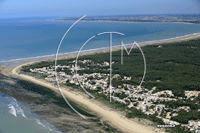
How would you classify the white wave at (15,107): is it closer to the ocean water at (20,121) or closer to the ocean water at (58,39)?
the ocean water at (20,121)

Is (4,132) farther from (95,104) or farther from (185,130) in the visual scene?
(185,130)

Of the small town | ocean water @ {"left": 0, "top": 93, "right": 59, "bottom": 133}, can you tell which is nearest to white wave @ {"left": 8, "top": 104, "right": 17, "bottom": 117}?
ocean water @ {"left": 0, "top": 93, "right": 59, "bottom": 133}

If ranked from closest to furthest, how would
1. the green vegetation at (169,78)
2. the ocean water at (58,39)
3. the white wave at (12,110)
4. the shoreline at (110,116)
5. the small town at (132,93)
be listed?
A: the shoreline at (110,116), the green vegetation at (169,78), the small town at (132,93), the white wave at (12,110), the ocean water at (58,39)

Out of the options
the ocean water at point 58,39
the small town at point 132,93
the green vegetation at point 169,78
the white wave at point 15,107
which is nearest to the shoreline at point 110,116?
the green vegetation at point 169,78

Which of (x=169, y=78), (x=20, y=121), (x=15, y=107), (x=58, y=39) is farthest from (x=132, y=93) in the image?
(x=58, y=39)

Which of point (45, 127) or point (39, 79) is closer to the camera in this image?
point (45, 127)

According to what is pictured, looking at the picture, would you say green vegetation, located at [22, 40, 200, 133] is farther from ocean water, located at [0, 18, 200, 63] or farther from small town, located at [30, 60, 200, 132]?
ocean water, located at [0, 18, 200, 63]

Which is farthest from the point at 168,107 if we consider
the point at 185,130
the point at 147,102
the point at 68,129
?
the point at 68,129

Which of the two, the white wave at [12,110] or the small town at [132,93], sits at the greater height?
the small town at [132,93]
